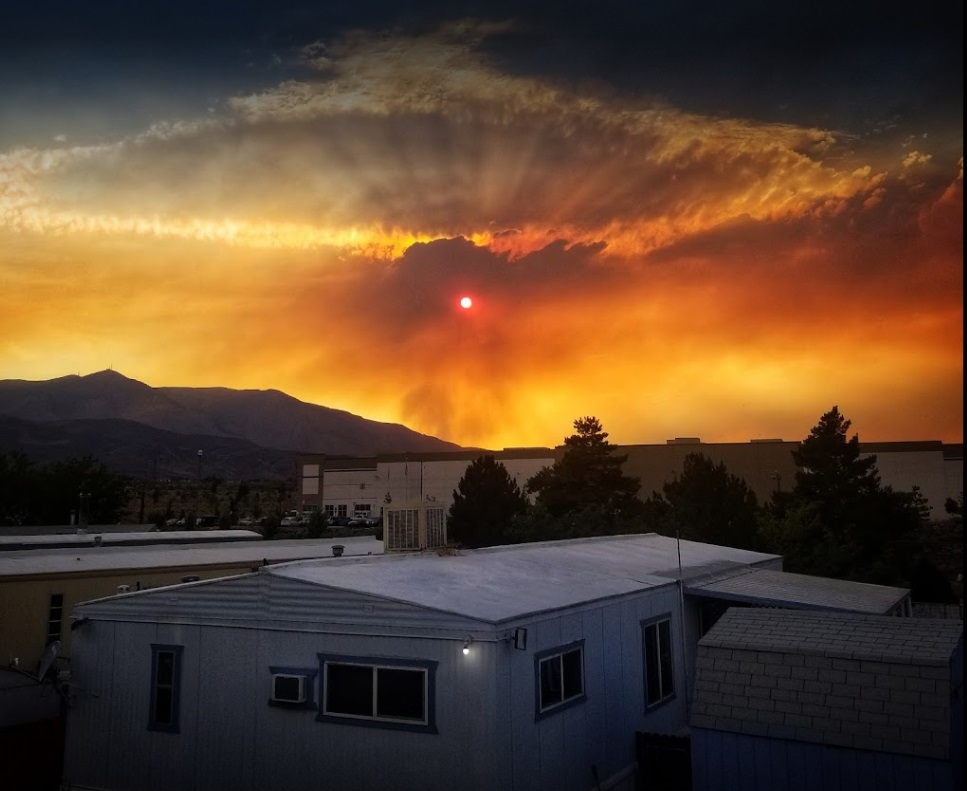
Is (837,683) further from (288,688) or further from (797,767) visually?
(288,688)

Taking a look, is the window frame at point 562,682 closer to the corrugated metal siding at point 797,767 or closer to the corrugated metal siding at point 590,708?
the corrugated metal siding at point 590,708

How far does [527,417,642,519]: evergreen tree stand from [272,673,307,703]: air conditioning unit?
1784 inches

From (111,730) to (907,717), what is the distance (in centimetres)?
1222

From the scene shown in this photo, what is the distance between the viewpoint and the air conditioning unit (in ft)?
39.8

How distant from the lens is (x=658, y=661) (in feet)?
50.7

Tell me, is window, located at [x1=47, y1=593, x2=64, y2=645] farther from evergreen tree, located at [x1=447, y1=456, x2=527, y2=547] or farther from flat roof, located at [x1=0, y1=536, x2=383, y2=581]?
evergreen tree, located at [x1=447, y1=456, x2=527, y2=547]

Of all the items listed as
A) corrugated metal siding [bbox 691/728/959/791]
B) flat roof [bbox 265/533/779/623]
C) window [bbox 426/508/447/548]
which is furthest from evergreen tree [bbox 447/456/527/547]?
corrugated metal siding [bbox 691/728/959/791]

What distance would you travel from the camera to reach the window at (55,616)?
66.3 feet

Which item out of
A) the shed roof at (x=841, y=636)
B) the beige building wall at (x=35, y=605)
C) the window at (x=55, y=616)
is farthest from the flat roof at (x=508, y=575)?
the window at (x=55, y=616)

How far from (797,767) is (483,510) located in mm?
33769

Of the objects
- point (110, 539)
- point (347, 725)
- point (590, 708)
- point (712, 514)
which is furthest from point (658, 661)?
Answer: point (110, 539)

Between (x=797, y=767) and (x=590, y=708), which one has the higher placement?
(x=590, y=708)

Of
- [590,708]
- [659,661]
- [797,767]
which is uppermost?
[659,661]

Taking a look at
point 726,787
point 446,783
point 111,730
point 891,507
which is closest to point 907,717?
point 726,787
